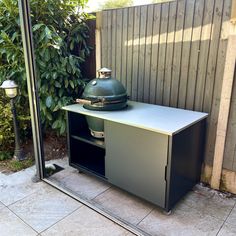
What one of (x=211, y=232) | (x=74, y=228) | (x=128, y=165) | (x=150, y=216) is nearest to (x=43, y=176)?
(x=74, y=228)

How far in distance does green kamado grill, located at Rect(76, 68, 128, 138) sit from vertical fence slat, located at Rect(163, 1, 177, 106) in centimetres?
49

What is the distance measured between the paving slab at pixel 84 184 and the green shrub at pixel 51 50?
0.64 metres

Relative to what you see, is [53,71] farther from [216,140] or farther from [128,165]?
[216,140]

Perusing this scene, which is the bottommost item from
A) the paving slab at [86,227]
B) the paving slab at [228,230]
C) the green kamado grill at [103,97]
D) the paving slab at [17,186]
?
the paving slab at [17,186]

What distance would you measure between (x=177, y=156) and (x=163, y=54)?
3.78ft

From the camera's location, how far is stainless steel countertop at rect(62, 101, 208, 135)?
1848 mm

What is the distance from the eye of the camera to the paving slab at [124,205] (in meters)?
2.07

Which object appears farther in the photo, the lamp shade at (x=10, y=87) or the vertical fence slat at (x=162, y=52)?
the lamp shade at (x=10, y=87)

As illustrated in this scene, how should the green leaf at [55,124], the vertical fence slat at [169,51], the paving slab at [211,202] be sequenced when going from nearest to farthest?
1. the paving slab at [211,202]
2. the vertical fence slat at [169,51]
3. the green leaf at [55,124]

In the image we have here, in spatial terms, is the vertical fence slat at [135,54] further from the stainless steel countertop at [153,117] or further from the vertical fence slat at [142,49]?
the stainless steel countertop at [153,117]

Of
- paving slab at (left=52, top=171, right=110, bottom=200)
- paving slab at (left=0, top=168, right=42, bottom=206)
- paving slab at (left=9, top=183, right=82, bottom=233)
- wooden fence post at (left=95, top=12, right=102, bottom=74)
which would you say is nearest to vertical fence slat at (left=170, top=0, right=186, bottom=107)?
wooden fence post at (left=95, top=12, right=102, bottom=74)

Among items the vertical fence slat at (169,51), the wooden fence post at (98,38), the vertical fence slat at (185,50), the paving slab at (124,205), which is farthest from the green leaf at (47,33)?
the paving slab at (124,205)

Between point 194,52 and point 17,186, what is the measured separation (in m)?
2.34

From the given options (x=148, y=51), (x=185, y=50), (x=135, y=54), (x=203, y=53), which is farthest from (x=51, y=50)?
(x=203, y=53)
